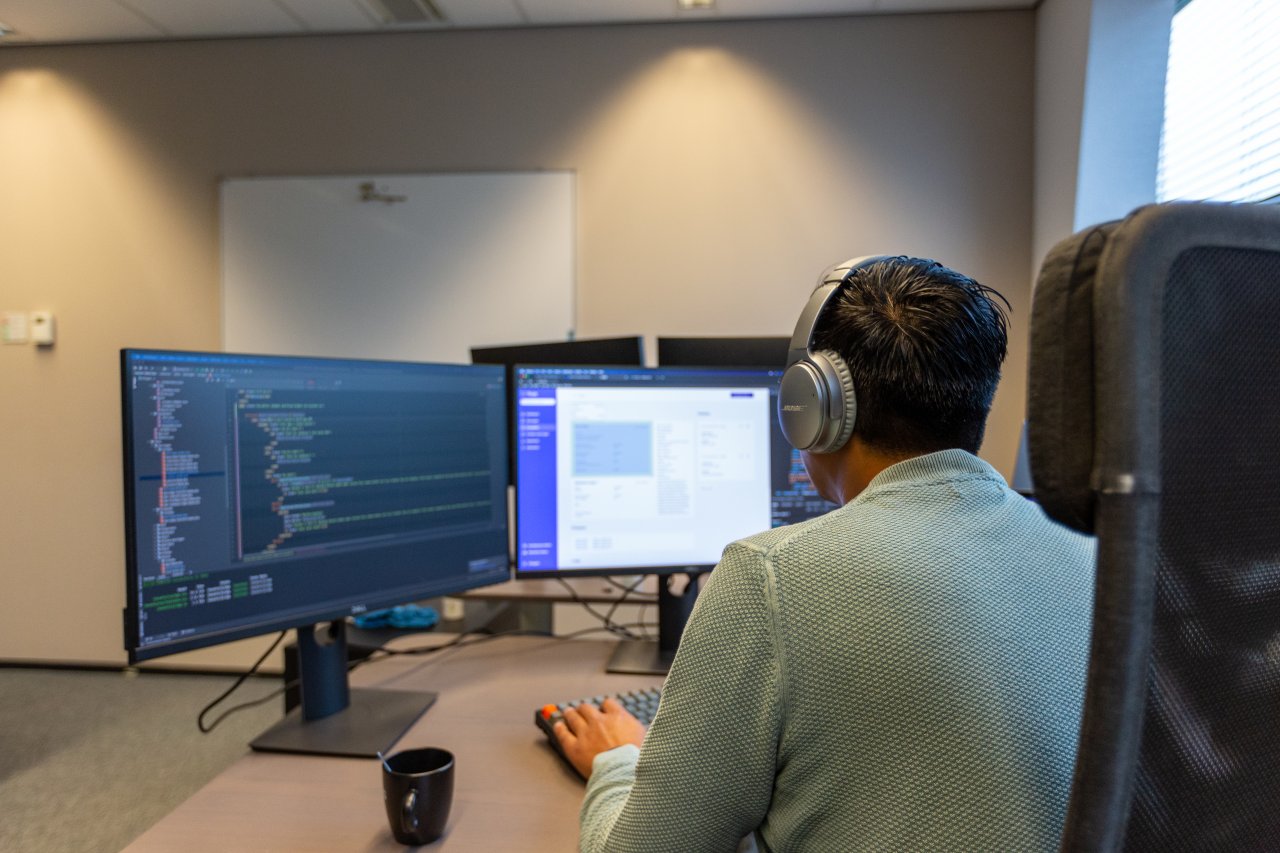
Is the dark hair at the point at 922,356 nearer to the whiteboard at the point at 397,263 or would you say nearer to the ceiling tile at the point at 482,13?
the whiteboard at the point at 397,263

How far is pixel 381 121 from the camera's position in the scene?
3.26 meters

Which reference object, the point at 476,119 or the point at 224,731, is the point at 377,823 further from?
the point at 476,119

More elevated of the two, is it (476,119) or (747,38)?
(747,38)

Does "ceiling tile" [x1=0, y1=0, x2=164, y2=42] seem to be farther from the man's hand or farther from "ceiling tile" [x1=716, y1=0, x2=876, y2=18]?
the man's hand

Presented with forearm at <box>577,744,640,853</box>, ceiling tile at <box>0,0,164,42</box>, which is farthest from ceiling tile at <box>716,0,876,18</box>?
forearm at <box>577,744,640,853</box>

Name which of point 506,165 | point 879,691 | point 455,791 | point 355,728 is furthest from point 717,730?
point 506,165

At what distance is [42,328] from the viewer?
3.34 metres

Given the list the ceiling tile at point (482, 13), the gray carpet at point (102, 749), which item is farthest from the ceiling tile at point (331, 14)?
the gray carpet at point (102, 749)

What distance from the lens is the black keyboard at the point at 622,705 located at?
0.99 metres

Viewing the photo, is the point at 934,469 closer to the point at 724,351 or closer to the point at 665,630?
the point at 665,630

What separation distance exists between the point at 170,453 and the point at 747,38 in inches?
113

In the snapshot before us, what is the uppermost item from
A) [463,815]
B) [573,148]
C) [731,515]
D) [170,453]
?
[573,148]

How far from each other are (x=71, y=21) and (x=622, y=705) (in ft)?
12.1

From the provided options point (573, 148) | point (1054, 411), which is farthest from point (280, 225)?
point (1054, 411)
